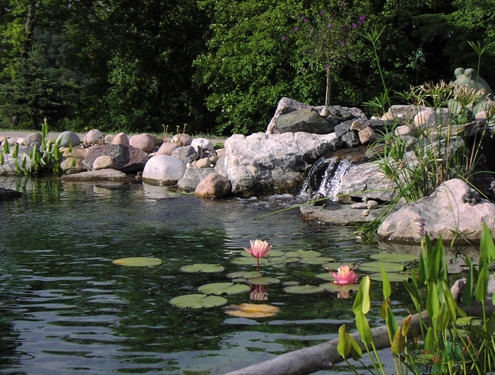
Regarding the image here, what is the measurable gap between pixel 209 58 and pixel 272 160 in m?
10.6

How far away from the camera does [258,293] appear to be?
433 centimetres

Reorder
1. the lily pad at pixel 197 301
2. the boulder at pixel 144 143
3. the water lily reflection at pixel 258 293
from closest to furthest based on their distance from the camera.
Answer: the lily pad at pixel 197 301, the water lily reflection at pixel 258 293, the boulder at pixel 144 143

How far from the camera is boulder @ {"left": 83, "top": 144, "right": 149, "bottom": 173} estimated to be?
1258cm

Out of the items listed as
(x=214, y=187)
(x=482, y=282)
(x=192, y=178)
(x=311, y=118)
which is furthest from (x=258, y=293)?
(x=311, y=118)

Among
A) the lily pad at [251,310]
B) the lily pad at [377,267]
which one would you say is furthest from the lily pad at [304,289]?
the lily pad at [377,267]

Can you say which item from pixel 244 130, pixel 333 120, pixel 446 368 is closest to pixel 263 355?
pixel 446 368

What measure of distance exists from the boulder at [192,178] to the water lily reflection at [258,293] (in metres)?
6.15

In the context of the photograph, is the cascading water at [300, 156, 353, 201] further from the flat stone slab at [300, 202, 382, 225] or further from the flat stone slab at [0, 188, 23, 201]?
the flat stone slab at [0, 188, 23, 201]

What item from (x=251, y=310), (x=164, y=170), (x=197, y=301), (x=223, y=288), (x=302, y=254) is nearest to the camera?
(x=251, y=310)

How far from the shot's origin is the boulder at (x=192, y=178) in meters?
10.6

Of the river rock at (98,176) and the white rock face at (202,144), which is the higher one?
the white rock face at (202,144)

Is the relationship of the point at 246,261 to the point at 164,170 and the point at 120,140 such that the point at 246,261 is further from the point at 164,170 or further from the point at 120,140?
the point at 120,140

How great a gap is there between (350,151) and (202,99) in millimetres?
13647

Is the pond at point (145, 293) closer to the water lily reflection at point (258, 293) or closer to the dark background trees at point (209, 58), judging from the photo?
the water lily reflection at point (258, 293)
